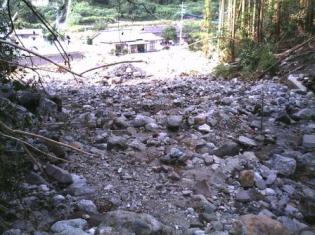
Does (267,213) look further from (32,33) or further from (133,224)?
(32,33)

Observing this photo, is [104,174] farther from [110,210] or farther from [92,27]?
[92,27]

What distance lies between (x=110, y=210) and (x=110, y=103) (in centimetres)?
315

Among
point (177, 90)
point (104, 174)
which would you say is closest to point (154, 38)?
point (177, 90)

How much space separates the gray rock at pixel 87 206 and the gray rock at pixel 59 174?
24 cm

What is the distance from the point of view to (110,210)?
8.43 feet

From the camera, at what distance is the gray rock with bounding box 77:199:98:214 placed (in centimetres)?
253

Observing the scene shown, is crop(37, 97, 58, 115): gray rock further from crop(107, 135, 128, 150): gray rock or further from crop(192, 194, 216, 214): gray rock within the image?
crop(192, 194, 216, 214): gray rock

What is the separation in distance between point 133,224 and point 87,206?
44cm

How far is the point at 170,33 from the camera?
1630 centimetres

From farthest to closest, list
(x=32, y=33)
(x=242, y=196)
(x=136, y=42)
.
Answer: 1. (x=136, y=42)
2. (x=32, y=33)
3. (x=242, y=196)

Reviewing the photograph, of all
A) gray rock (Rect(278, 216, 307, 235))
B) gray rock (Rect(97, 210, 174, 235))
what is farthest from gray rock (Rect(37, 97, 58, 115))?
gray rock (Rect(278, 216, 307, 235))

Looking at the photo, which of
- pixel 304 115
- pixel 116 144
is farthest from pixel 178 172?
pixel 304 115

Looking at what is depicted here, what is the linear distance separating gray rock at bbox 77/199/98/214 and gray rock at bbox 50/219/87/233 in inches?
6.4

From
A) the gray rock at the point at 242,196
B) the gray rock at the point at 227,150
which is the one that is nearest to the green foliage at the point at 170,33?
the gray rock at the point at 227,150
